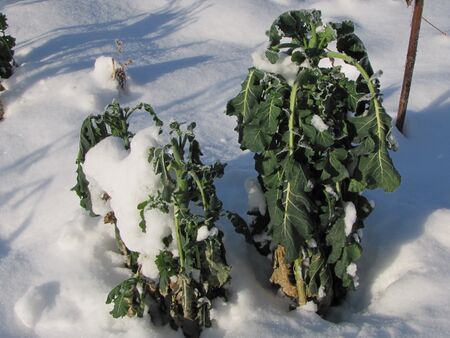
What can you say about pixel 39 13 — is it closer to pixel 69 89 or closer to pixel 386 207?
pixel 69 89

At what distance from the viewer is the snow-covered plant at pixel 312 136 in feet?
8.75

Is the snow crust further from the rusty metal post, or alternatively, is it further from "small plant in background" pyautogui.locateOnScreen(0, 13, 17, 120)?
the rusty metal post

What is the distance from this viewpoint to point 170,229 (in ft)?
9.23

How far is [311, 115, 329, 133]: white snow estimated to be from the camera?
264 cm

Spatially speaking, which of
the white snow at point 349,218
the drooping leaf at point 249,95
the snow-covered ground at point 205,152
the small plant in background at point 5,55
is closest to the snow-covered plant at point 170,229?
the snow-covered ground at point 205,152

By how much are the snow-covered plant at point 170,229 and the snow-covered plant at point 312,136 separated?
31 cm

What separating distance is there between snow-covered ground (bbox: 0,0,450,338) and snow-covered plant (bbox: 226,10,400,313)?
471mm

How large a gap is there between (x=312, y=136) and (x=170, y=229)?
853 mm

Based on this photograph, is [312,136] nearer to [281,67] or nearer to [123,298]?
[281,67]

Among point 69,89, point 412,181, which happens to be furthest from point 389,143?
point 69,89

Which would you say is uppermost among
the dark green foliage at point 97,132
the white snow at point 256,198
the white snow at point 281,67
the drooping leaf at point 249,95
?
the white snow at point 281,67

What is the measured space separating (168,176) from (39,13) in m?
5.83

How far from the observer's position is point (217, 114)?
18.3ft

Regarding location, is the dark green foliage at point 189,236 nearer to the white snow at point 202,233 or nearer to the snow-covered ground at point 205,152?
the white snow at point 202,233
